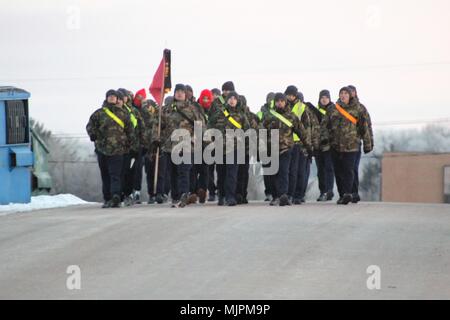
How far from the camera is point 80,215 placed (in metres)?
20.1

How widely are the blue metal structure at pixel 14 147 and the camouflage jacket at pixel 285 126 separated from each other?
4.34 m

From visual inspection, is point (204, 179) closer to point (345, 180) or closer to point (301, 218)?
point (345, 180)

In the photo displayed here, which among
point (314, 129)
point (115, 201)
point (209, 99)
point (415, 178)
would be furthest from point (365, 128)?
point (415, 178)

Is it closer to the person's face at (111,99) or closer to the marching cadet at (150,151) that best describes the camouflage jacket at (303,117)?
the marching cadet at (150,151)

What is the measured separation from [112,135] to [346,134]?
3.95 metres

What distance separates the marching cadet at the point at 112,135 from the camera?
22.3 metres

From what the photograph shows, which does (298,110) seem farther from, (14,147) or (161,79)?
(14,147)

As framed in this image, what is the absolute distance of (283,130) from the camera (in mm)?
22016

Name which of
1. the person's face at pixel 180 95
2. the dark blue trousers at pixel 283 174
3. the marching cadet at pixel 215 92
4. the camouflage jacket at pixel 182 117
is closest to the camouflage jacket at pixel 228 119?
the camouflage jacket at pixel 182 117

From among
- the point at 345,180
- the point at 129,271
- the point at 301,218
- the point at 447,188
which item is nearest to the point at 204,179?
the point at 345,180

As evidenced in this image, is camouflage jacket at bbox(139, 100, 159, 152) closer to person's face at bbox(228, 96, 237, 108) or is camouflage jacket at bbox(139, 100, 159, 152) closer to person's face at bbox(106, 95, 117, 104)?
person's face at bbox(106, 95, 117, 104)

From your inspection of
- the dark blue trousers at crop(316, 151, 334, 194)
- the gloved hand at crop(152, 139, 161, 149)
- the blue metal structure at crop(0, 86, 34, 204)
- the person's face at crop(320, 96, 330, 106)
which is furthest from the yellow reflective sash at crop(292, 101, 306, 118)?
the blue metal structure at crop(0, 86, 34, 204)

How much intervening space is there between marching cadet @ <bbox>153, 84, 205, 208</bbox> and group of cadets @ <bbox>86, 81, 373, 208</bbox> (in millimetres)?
17

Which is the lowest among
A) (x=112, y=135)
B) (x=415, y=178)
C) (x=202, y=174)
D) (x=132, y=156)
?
(x=415, y=178)
